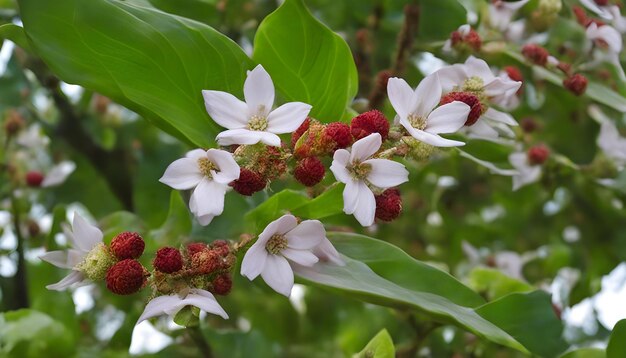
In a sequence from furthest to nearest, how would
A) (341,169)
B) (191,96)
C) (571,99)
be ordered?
1. (571,99)
2. (191,96)
3. (341,169)

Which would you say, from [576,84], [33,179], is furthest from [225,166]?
[33,179]

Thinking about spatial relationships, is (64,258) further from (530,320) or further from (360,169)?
(530,320)

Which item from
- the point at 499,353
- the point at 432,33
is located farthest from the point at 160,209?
the point at 499,353

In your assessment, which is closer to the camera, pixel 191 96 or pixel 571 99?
pixel 191 96

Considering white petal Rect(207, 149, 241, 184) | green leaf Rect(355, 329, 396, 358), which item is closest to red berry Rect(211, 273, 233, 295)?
white petal Rect(207, 149, 241, 184)

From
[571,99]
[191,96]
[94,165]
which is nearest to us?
[191,96]

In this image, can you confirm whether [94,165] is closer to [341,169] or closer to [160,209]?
[160,209]

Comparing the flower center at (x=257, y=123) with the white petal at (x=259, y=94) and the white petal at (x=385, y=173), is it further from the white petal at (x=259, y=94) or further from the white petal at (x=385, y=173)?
the white petal at (x=385, y=173)
